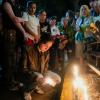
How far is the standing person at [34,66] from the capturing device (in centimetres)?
554

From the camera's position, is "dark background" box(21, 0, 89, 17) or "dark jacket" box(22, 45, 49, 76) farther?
"dark background" box(21, 0, 89, 17)

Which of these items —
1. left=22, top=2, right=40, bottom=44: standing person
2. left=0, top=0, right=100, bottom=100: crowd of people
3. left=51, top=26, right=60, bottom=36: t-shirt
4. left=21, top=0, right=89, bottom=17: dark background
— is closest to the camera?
left=0, top=0, right=100, bottom=100: crowd of people

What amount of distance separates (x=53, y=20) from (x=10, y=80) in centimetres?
371

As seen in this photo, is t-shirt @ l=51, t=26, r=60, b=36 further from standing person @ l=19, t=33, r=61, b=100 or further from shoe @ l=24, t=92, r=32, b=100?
shoe @ l=24, t=92, r=32, b=100

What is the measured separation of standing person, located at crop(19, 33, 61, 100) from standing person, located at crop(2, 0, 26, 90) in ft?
1.38

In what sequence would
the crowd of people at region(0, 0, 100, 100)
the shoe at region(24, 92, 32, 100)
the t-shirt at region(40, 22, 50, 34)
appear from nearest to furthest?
1. the shoe at region(24, 92, 32, 100)
2. the crowd of people at region(0, 0, 100, 100)
3. the t-shirt at region(40, 22, 50, 34)

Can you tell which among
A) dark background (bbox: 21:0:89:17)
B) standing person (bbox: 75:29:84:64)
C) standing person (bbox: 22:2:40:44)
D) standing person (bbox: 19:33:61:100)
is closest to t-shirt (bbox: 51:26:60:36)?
standing person (bbox: 75:29:84:64)

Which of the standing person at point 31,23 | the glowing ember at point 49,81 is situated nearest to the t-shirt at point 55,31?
the standing person at point 31,23

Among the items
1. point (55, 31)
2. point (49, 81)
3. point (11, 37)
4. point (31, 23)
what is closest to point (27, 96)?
point (49, 81)

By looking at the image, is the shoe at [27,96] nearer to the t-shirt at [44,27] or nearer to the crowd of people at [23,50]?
the crowd of people at [23,50]

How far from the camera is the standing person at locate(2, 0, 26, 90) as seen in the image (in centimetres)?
584

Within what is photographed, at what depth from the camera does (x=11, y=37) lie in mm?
5914

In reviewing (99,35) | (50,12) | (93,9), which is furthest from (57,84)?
(50,12)

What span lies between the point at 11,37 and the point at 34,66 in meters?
0.80
